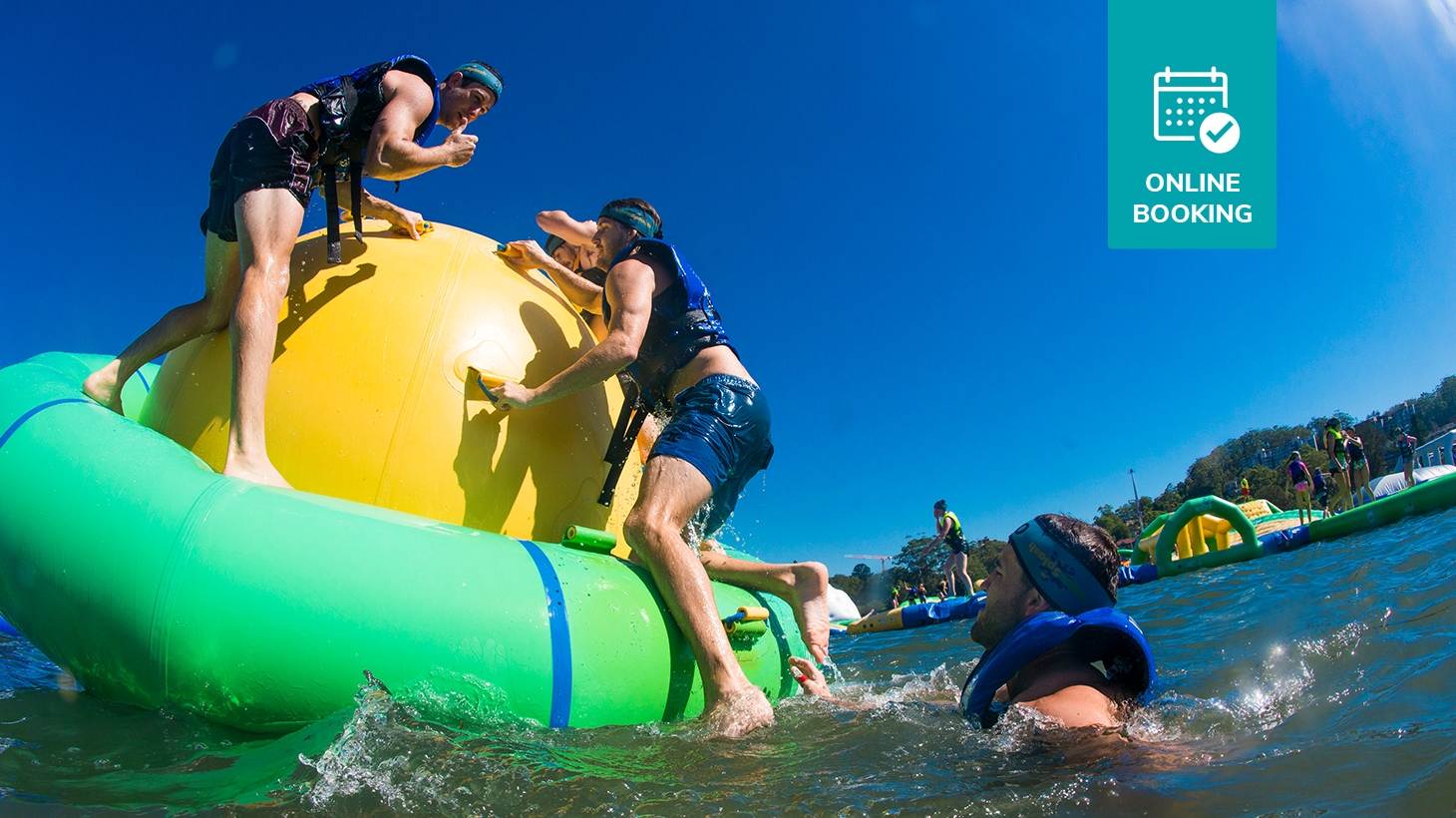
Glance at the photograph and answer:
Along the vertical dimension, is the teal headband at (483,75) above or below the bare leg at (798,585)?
above

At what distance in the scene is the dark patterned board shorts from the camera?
10.4 feet

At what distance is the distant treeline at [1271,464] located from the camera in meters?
46.7

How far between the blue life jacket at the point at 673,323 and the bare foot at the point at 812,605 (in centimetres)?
104

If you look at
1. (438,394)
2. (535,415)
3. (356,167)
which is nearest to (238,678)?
(438,394)

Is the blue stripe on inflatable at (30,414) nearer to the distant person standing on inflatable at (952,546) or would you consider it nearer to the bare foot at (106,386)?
the bare foot at (106,386)

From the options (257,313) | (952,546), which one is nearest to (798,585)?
(257,313)

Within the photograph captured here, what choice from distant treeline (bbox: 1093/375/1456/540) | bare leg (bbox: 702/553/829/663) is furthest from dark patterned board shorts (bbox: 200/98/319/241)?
distant treeline (bbox: 1093/375/1456/540)

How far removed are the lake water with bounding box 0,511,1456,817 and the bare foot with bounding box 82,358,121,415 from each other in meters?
1.18

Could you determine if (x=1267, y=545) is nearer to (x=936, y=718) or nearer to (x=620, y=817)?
(x=936, y=718)

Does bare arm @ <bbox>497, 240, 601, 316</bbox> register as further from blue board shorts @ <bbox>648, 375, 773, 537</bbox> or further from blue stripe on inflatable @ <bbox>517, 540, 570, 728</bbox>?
blue stripe on inflatable @ <bbox>517, 540, 570, 728</bbox>

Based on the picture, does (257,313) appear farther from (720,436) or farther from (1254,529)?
(1254,529)

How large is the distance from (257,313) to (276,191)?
0.56m

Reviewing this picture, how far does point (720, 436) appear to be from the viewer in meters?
3.28

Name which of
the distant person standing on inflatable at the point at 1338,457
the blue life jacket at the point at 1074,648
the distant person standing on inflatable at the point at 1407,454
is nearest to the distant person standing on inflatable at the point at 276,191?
the blue life jacket at the point at 1074,648
